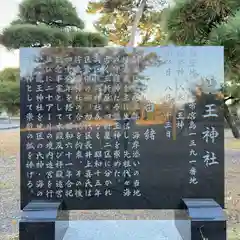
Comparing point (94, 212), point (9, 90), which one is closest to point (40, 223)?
point (94, 212)

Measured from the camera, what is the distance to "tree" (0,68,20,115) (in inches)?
253

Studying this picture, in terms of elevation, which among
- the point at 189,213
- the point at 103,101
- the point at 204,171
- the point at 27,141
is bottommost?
the point at 189,213

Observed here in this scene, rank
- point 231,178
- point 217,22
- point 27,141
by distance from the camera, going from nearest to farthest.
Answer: point 27,141 → point 217,22 → point 231,178

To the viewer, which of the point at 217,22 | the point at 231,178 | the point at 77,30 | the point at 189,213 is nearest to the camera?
the point at 189,213

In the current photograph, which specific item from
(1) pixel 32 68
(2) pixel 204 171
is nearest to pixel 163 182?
Result: (2) pixel 204 171

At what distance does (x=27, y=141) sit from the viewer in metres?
2.13

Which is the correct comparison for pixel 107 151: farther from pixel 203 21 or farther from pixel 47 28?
pixel 47 28

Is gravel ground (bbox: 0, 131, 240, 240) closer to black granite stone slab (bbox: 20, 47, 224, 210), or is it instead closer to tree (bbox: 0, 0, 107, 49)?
black granite stone slab (bbox: 20, 47, 224, 210)

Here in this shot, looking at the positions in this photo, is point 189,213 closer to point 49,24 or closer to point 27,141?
point 27,141

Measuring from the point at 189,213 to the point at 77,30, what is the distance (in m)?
4.57

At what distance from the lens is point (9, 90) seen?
6379 millimetres

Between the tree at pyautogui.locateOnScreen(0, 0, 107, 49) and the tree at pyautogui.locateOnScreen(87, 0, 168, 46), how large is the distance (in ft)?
2.26

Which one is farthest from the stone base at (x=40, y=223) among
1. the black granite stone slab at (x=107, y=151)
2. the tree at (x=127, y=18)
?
the tree at (x=127, y=18)

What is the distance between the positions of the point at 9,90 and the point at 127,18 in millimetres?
2531
